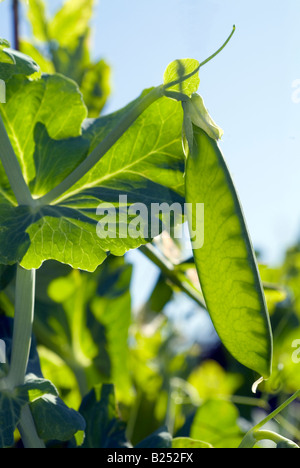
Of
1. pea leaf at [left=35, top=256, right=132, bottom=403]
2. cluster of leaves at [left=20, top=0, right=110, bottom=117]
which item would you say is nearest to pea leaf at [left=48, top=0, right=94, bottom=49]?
cluster of leaves at [left=20, top=0, right=110, bottom=117]

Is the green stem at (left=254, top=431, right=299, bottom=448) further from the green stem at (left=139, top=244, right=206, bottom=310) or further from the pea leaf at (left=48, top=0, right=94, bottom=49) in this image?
the pea leaf at (left=48, top=0, right=94, bottom=49)

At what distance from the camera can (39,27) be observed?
30.1 inches

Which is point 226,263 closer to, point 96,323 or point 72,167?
point 72,167

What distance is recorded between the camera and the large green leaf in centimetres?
40

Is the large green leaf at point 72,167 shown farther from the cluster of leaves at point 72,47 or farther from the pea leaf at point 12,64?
the cluster of leaves at point 72,47

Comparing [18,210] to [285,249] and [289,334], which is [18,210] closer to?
[289,334]

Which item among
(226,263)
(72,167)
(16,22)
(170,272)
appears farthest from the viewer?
(16,22)

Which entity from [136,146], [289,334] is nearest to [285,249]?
[289,334]

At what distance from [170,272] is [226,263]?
0.80 feet

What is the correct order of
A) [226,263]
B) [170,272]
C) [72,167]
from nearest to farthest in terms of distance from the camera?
[226,263] → [72,167] → [170,272]

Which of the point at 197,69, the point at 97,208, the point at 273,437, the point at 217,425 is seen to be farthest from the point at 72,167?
the point at 217,425

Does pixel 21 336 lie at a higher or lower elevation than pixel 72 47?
lower

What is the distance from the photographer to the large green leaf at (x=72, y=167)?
40 cm

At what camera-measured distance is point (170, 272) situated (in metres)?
0.57
